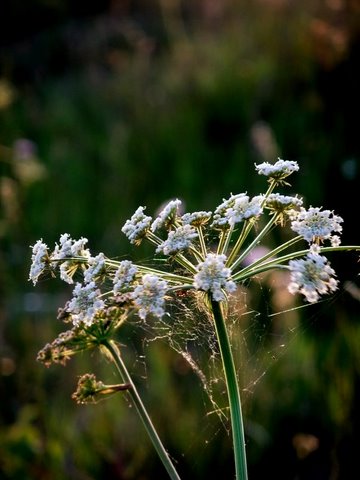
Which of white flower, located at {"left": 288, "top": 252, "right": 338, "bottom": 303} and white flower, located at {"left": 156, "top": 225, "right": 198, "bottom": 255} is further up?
white flower, located at {"left": 156, "top": 225, "right": 198, "bottom": 255}

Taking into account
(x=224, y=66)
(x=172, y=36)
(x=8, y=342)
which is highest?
(x=172, y=36)

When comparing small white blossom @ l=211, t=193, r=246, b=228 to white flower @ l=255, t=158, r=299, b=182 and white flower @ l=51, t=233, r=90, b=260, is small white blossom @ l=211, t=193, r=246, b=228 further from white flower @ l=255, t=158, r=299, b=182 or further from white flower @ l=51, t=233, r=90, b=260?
white flower @ l=51, t=233, r=90, b=260

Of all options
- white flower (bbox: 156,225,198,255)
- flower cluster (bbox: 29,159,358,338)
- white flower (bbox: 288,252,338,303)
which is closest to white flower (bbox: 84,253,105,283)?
flower cluster (bbox: 29,159,358,338)

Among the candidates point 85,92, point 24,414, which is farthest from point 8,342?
point 85,92

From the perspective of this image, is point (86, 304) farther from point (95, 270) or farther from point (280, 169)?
point (280, 169)

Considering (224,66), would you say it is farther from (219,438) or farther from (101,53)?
(219,438)

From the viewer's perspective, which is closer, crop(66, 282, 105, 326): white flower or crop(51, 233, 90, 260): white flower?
crop(66, 282, 105, 326): white flower

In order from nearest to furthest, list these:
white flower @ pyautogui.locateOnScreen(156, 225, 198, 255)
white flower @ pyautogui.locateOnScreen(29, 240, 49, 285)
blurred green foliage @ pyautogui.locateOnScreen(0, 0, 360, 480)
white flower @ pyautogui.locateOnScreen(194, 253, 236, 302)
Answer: white flower @ pyautogui.locateOnScreen(194, 253, 236, 302) < white flower @ pyautogui.locateOnScreen(156, 225, 198, 255) < white flower @ pyautogui.locateOnScreen(29, 240, 49, 285) < blurred green foliage @ pyautogui.locateOnScreen(0, 0, 360, 480)
